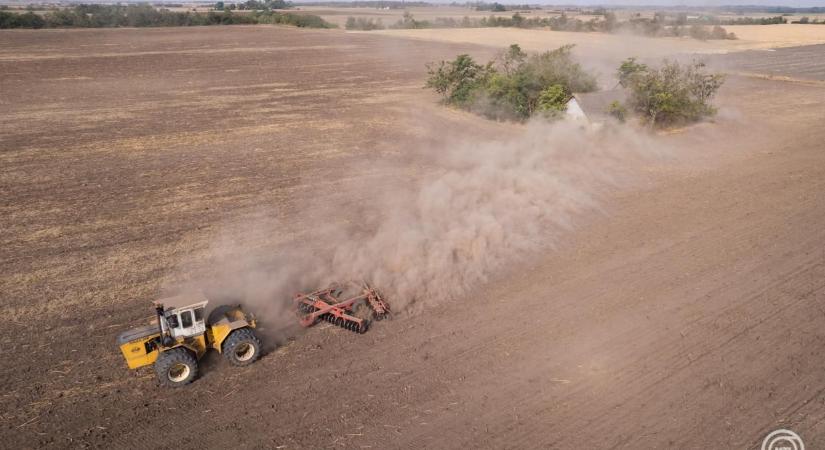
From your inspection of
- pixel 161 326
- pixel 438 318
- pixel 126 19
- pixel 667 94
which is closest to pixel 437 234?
pixel 438 318

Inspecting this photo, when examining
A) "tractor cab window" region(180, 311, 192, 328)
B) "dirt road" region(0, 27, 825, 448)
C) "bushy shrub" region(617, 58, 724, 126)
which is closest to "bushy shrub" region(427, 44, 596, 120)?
"bushy shrub" region(617, 58, 724, 126)

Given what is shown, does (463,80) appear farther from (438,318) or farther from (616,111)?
(438,318)

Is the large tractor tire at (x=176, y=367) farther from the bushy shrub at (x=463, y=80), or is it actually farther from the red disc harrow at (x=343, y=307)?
the bushy shrub at (x=463, y=80)

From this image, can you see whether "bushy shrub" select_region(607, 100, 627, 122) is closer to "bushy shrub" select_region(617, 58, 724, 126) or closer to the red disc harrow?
"bushy shrub" select_region(617, 58, 724, 126)

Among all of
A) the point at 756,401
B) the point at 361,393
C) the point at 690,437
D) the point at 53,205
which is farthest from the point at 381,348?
the point at 53,205

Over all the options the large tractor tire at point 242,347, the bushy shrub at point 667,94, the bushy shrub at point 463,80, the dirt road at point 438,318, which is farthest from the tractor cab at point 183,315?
the bushy shrub at point 463,80
